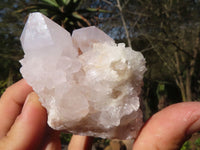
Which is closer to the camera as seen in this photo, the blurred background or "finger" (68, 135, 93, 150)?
"finger" (68, 135, 93, 150)

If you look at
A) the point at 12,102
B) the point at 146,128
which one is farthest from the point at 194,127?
the point at 12,102

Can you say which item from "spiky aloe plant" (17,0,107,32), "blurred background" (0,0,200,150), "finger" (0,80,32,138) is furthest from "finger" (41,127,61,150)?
"spiky aloe plant" (17,0,107,32)

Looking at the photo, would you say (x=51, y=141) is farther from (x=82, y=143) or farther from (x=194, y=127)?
(x=194, y=127)

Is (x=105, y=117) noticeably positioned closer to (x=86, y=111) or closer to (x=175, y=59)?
(x=86, y=111)

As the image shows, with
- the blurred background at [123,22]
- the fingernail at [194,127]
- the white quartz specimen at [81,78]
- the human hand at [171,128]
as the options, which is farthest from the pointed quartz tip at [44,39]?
the blurred background at [123,22]

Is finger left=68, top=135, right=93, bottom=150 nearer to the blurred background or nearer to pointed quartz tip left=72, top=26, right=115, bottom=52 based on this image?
pointed quartz tip left=72, top=26, right=115, bottom=52

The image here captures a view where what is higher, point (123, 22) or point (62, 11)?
point (62, 11)

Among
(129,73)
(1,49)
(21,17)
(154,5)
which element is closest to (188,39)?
(154,5)

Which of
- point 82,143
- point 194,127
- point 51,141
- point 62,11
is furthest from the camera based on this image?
point 62,11
